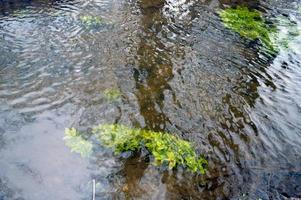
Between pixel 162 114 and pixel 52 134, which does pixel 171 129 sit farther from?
pixel 52 134

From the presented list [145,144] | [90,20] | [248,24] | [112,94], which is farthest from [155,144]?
[248,24]

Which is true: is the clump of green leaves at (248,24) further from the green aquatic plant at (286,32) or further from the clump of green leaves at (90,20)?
the clump of green leaves at (90,20)

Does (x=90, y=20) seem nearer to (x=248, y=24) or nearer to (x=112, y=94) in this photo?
(x=112, y=94)

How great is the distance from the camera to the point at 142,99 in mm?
7668


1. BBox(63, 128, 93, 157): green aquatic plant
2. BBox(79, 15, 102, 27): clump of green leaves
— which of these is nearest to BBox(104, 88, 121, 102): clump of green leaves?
BBox(63, 128, 93, 157): green aquatic plant

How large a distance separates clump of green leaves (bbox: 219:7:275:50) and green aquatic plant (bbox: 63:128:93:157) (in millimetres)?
6955

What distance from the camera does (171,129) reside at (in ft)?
22.6

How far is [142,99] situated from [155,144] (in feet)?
5.19

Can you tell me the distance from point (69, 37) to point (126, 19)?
2355mm

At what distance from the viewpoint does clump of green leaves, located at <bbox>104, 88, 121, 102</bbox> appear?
7.59m

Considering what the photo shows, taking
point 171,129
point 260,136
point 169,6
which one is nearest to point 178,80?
point 171,129

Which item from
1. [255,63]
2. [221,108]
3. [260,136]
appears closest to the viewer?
[260,136]

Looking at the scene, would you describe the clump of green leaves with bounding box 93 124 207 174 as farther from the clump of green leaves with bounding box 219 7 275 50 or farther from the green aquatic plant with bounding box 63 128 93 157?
the clump of green leaves with bounding box 219 7 275 50

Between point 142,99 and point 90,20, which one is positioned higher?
point 90,20
